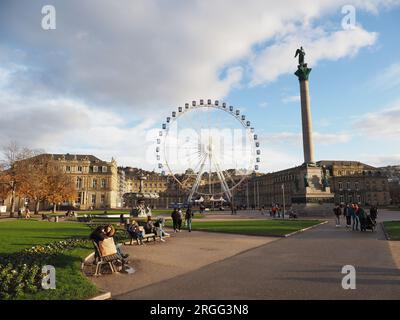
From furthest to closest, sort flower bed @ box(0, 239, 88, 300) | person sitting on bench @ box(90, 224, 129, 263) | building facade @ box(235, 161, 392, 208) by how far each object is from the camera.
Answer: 1. building facade @ box(235, 161, 392, 208)
2. person sitting on bench @ box(90, 224, 129, 263)
3. flower bed @ box(0, 239, 88, 300)

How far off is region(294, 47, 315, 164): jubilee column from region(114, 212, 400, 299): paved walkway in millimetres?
34475

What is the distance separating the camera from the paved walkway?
861 centimetres

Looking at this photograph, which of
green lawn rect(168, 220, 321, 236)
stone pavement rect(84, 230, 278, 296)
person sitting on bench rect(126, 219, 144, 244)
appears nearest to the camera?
stone pavement rect(84, 230, 278, 296)

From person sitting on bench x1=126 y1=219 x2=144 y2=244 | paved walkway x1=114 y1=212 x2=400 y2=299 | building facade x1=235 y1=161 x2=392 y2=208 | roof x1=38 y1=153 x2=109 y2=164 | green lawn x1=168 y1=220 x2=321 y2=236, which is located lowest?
green lawn x1=168 y1=220 x2=321 y2=236

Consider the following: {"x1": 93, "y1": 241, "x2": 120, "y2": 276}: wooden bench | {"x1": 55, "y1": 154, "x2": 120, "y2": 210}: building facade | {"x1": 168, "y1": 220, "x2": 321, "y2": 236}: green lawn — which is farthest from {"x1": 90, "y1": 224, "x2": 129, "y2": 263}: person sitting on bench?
{"x1": 55, "y1": 154, "x2": 120, "y2": 210}: building facade

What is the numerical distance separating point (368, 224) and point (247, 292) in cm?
2035

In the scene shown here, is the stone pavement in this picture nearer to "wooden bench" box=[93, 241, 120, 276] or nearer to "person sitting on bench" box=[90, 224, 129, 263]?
"wooden bench" box=[93, 241, 120, 276]

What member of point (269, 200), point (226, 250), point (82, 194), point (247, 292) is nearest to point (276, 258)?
point (226, 250)

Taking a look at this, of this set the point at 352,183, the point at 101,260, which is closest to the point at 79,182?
the point at 352,183

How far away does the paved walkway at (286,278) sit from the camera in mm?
8609
